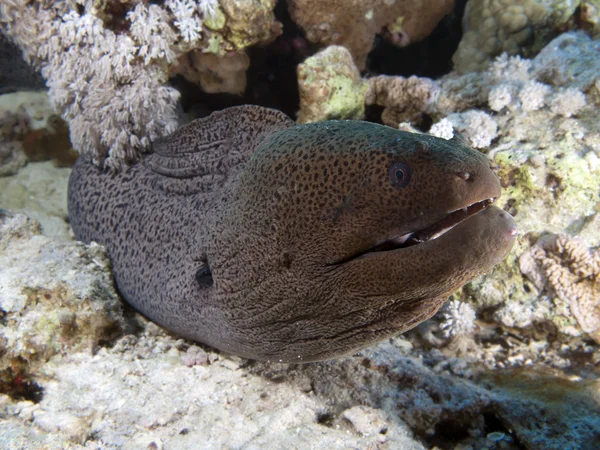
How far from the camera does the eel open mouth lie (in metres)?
1.67

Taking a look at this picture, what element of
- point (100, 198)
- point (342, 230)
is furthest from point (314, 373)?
point (100, 198)

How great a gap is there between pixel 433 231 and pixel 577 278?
2067 millimetres

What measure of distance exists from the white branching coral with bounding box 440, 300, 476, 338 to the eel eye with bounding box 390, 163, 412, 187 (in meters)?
1.93

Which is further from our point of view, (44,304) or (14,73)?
(14,73)

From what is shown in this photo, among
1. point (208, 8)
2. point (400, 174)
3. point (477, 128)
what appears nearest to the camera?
point (400, 174)

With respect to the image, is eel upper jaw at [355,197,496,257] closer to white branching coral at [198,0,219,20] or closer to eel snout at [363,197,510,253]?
eel snout at [363,197,510,253]

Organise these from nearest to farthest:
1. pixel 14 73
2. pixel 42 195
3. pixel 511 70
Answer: pixel 511 70, pixel 42 195, pixel 14 73

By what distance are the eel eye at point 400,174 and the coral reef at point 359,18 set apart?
3.45 metres

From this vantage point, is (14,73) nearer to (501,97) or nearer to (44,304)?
(44,304)

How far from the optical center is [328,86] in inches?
149

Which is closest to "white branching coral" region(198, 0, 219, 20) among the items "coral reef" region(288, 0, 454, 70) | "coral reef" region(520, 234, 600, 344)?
"coral reef" region(288, 0, 454, 70)

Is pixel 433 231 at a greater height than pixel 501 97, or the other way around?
pixel 501 97

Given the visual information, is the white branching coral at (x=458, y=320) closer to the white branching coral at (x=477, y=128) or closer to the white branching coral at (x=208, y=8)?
the white branching coral at (x=477, y=128)

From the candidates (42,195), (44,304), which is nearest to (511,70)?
(44,304)
